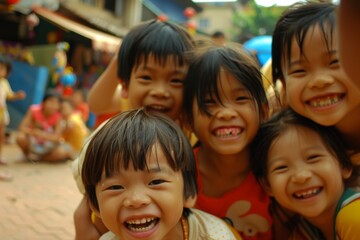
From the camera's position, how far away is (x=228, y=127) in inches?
75.4

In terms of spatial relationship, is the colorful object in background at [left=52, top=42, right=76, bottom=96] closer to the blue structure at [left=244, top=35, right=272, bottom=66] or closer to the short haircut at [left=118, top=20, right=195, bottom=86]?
the blue structure at [left=244, top=35, right=272, bottom=66]

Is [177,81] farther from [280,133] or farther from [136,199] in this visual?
[136,199]

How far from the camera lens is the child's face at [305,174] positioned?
1756mm

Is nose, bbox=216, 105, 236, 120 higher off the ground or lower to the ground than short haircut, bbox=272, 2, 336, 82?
lower

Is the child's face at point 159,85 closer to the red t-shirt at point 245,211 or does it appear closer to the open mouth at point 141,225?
the red t-shirt at point 245,211

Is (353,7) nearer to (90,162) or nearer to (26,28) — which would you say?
(90,162)

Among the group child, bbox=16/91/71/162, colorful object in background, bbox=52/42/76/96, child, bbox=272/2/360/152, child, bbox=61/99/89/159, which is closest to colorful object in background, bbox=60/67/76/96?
colorful object in background, bbox=52/42/76/96

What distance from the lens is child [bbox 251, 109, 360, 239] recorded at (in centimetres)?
175

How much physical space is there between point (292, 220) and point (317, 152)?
49 centimetres

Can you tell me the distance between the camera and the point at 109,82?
256 centimetres

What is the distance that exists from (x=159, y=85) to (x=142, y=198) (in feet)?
2.69

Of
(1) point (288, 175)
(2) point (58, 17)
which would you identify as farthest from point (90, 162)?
(2) point (58, 17)

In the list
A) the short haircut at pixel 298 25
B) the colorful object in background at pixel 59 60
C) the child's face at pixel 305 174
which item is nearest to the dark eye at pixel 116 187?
the child's face at pixel 305 174

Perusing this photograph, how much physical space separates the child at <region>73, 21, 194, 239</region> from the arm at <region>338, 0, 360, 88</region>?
115 centimetres
